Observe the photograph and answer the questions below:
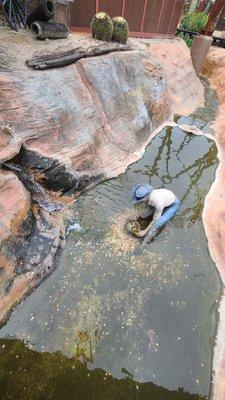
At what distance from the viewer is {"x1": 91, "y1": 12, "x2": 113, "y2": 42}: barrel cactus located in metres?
9.74

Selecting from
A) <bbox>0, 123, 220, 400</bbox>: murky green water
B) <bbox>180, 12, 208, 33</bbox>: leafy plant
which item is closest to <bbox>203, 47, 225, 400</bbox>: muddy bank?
<bbox>0, 123, 220, 400</bbox>: murky green water

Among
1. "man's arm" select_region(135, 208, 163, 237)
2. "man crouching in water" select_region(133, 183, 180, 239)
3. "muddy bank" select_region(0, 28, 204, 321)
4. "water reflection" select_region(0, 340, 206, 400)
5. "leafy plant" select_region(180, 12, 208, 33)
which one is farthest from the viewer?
"leafy plant" select_region(180, 12, 208, 33)

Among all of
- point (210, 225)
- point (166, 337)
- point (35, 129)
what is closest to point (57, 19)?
point (35, 129)

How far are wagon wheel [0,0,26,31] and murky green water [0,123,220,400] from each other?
5.55 m

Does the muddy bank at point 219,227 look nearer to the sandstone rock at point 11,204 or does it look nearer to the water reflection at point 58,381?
the water reflection at point 58,381

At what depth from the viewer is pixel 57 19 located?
9484 millimetres

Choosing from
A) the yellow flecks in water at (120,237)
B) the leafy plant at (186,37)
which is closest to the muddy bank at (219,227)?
the yellow flecks in water at (120,237)

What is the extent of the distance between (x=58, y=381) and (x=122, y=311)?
4.53 feet

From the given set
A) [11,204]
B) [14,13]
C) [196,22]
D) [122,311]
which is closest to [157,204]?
[122,311]

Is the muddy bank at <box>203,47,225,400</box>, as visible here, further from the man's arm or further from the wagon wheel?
the wagon wheel

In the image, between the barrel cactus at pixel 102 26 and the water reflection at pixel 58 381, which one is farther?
the barrel cactus at pixel 102 26

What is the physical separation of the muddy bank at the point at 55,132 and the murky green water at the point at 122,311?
0.42 m

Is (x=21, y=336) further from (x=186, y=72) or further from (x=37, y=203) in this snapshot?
(x=186, y=72)

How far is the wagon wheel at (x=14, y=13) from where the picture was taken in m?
8.36
